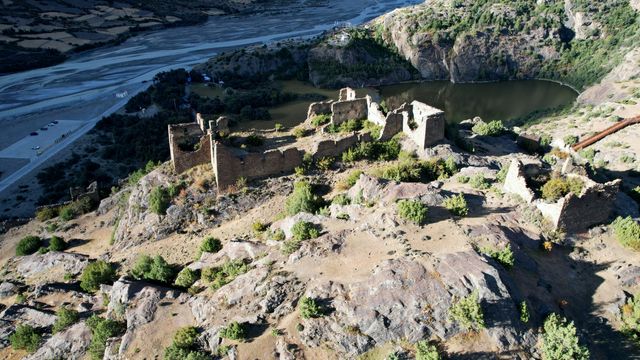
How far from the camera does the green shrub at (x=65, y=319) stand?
25.8 m

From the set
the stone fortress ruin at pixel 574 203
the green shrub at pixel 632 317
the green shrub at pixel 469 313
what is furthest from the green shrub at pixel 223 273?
the green shrub at pixel 632 317

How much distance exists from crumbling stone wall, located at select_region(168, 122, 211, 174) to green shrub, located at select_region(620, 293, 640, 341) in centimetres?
2616

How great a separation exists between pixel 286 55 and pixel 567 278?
310ft

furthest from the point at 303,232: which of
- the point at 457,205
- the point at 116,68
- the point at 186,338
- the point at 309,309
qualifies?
the point at 116,68

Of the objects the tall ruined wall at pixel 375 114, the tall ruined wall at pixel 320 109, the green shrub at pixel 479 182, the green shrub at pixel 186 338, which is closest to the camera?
the green shrub at pixel 186 338

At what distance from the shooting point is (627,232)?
2405 cm

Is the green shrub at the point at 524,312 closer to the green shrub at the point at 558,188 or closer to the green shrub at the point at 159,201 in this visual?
the green shrub at the point at 558,188

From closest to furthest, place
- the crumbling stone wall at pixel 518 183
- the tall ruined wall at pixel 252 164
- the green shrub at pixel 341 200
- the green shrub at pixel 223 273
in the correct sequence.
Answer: the green shrub at pixel 223 273 < the crumbling stone wall at pixel 518 183 < the green shrub at pixel 341 200 < the tall ruined wall at pixel 252 164

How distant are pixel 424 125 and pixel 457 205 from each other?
32.2 ft

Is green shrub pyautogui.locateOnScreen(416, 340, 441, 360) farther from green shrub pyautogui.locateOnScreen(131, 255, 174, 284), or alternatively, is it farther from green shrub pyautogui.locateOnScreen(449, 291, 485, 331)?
green shrub pyautogui.locateOnScreen(131, 255, 174, 284)

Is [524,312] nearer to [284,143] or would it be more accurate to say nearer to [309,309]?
[309,309]

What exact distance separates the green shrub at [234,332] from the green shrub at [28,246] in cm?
2674

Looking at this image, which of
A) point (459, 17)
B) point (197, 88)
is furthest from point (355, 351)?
point (459, 17)

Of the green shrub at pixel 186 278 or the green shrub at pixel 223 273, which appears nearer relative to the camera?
the green shrub at pixel 223 273
